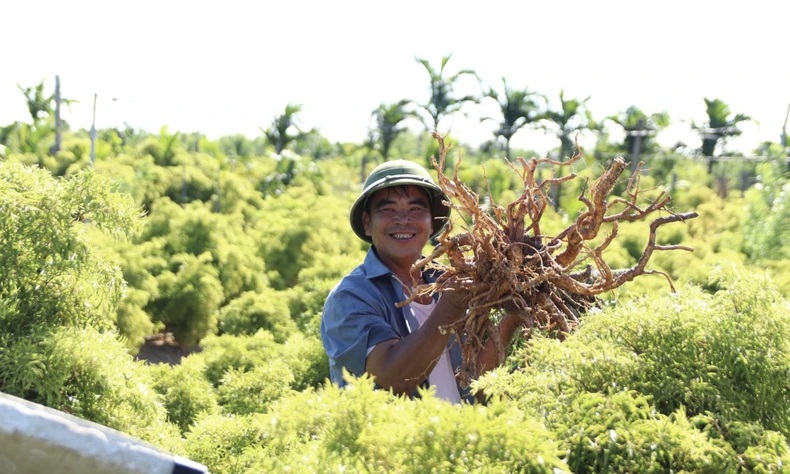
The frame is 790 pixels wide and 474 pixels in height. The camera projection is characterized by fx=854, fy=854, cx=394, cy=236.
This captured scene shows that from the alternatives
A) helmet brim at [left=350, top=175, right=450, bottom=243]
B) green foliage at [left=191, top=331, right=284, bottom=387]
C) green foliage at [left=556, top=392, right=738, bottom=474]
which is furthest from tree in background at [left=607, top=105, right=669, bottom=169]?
green foliage at [left=556, top=392, right=738, bottom=474]

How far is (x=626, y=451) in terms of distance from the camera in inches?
64.9

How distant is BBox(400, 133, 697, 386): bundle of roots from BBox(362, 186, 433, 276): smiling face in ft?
1.13

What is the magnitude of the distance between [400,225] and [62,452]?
1749 mm

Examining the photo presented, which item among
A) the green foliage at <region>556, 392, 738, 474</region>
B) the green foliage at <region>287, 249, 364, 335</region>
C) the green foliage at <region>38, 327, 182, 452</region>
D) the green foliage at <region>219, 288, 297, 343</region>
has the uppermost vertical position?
the green foliage at <region>556, 392, 738, 474</region>

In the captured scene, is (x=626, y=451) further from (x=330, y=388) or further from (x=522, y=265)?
(x=522, y=265)

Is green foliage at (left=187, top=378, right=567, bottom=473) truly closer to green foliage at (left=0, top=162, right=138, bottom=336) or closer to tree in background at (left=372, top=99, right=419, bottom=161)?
green foliage at (left=0, top=162, right=138, bottom=336)

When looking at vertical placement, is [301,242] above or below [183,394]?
below

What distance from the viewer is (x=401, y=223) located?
3125 mm

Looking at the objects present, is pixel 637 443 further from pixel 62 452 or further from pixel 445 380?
pixel 445 380

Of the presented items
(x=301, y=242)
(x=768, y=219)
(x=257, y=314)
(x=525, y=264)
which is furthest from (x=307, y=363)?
(x=301, y=242)

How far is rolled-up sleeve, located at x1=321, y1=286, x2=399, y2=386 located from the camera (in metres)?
2.79

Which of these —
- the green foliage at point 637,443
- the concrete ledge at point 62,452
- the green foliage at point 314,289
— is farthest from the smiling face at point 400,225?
the green foliage at point 314,289

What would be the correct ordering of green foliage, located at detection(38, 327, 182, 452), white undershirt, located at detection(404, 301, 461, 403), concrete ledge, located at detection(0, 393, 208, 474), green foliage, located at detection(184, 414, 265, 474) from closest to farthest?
1. concrete ledge, located at detection(0, 393, 208, 474)
2. green foliage, located at detection(38, 327, 182, 452)
3. white undershirt, located at detection(404, 301, 461, 403)
4. green foliage, located at detection(184, 414, 265, 474)

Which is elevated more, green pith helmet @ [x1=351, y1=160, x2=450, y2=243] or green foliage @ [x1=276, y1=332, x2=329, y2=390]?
green pith helmet @ [x1=351, y1=160, x2=450, y2=243]
